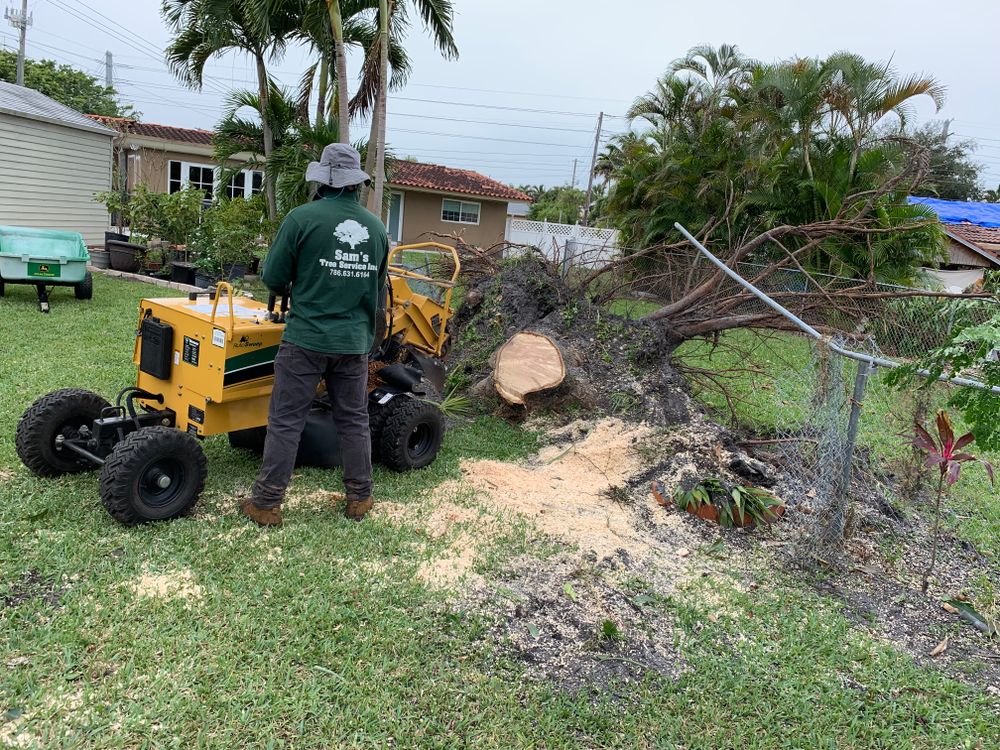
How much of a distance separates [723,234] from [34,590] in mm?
14566

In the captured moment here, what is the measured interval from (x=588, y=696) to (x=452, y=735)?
589mm

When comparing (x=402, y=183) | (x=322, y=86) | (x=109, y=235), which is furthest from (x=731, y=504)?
(x=402, y=183)

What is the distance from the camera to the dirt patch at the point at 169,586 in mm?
3211

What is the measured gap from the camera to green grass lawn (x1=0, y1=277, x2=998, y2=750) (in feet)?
8.57

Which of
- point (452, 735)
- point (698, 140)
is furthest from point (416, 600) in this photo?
point (698, 140)

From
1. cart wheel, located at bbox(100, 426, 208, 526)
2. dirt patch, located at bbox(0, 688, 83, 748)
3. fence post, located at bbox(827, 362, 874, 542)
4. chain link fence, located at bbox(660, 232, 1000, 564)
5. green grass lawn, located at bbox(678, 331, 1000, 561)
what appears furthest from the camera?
green grass lawn, located at bbox(678, 331, 1000, 561)

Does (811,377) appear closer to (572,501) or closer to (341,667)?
(572,501)

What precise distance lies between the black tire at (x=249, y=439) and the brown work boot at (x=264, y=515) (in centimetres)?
94

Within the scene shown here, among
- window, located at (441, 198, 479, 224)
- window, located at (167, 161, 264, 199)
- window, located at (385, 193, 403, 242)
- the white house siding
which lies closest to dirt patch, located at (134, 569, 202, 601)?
the white house siding

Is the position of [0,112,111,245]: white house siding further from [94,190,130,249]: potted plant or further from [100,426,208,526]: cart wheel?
[100,426,208,526]: cart wheel

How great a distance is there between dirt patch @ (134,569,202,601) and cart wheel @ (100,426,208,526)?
1.49 feet

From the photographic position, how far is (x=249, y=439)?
16.1 ft

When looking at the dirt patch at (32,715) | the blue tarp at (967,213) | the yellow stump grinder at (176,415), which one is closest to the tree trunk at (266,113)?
the yellow stump grinder at (176,415)

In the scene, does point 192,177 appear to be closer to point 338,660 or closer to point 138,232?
point 138,232
